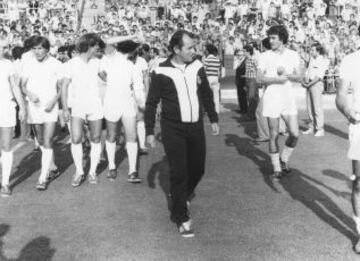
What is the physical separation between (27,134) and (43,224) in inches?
245

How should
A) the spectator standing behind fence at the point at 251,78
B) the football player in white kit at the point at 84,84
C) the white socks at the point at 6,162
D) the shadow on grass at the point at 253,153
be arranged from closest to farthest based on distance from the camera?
the white socks at the point at 6,162
the football player in white kit at the point at 84,84
the shadow on grass at the point at 253,153
the spectator standing behind fence at the point at 251,78

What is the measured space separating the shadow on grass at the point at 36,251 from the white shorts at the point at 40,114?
2.40 metres

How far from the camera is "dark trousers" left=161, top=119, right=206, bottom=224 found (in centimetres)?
641

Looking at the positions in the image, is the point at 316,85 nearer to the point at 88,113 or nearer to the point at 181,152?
the point at 88,113

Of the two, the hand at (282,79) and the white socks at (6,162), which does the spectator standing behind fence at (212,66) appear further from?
the white socks at (6,162)

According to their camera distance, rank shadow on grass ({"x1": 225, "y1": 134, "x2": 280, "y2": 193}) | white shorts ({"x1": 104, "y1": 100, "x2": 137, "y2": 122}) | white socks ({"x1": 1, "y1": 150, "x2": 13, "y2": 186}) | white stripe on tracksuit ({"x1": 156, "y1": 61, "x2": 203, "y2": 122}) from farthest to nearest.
Answer: shadow on grass ({"x1": 225, "y1": 134, "x2": 280, "y2": 193}) < white shorts ({"x1": 104, "y1": 100, "x2": 137, "y2": 122}) < white socks ({"x1": 1, "y1": 150, "x2": 13, "y2": 186}) < white stripe on tracksuit ({"x1": 156, "y1": 61, "x2": 203, "y2": 122})

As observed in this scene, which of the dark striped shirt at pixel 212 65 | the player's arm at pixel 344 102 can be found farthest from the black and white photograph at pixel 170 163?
the dark striped shirt at pixel 212 65

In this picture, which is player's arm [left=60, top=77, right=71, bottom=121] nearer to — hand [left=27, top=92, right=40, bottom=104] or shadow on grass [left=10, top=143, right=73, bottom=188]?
hand [left=27, top=92, right=40, bottom=104]

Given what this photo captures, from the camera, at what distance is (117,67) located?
340 inches

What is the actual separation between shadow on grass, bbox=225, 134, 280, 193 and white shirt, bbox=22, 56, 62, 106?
319 centimetres

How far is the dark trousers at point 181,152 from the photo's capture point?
6414mm

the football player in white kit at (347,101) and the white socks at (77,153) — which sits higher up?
the football player in white kit at (347,101)

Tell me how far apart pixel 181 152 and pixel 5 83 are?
115 inches

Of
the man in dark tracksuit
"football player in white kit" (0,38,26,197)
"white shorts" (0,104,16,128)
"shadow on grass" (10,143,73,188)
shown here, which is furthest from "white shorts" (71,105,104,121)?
the man in dark tracksuit
